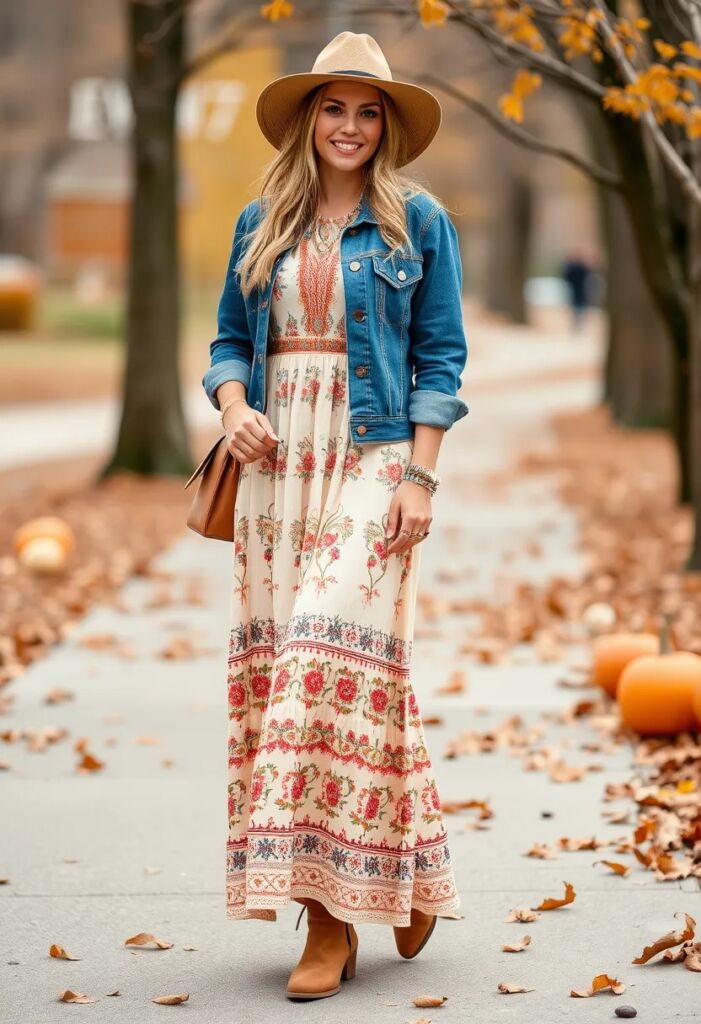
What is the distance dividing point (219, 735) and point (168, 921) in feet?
6.89

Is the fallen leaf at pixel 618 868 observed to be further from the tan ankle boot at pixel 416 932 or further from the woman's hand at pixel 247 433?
the woman's hand at pixel 247 433

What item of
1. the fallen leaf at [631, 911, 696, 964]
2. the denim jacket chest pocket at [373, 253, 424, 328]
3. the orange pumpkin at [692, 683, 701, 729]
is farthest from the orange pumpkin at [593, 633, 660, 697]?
the denim jacket chest pocket at [373, 253, 424, 328]

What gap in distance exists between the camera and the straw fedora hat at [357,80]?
412 centimetres

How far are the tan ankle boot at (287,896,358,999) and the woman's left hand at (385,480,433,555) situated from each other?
84 centimetres

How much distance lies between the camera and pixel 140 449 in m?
14.3

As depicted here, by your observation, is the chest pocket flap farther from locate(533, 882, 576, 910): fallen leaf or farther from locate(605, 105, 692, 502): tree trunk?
locate(605, 105, 692, 502): tree trunk

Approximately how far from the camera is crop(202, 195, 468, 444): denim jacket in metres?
4.10

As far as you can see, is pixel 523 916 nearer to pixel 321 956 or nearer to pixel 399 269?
pixel 321 956

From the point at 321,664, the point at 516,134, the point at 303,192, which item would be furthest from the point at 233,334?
the point at 516,134

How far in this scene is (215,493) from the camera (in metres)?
4.27

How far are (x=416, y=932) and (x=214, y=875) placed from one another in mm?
933

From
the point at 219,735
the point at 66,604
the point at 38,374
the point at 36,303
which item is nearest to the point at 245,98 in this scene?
the point at 36,303

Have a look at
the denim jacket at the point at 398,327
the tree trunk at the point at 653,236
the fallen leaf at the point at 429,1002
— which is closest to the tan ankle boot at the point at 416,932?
the fallen leaf at the point at 429,1002

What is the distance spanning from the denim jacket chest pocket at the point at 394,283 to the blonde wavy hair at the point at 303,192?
0.12 feet
